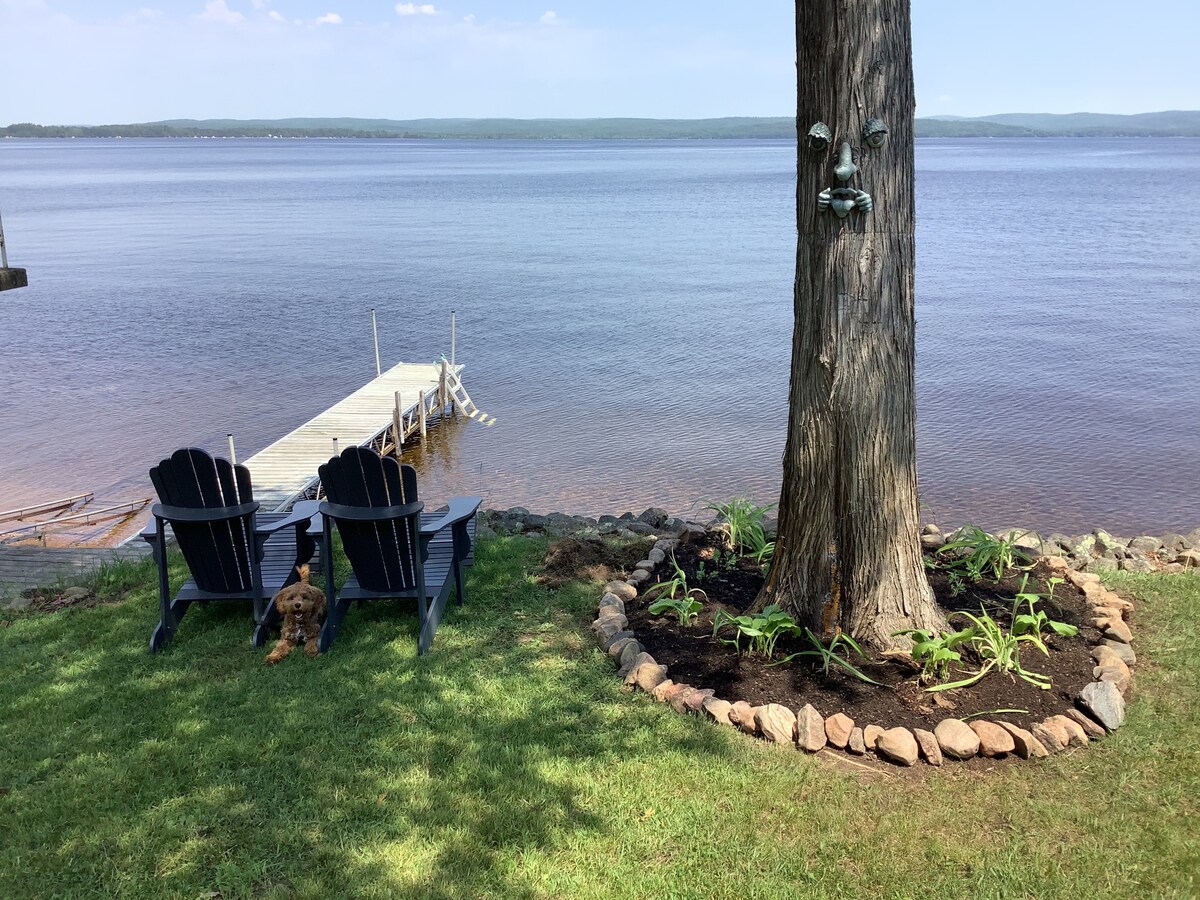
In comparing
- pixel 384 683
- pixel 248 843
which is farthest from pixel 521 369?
pixel 248 843

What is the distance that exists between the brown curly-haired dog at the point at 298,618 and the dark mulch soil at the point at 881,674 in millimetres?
1839

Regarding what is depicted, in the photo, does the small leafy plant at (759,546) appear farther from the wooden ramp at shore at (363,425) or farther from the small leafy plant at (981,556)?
the wooden ramp at shore at (363,425)

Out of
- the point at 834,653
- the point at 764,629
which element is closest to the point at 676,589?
the point at 764,629

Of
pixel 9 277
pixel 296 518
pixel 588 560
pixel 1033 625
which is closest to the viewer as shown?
pixel 1033 625

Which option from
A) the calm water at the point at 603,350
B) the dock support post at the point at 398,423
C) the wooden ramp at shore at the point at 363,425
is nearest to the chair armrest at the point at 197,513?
the wooden ramp at shore at the point at 363,425

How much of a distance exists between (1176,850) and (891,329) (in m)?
2.59

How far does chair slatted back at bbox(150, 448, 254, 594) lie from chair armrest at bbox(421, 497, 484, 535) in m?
1.02

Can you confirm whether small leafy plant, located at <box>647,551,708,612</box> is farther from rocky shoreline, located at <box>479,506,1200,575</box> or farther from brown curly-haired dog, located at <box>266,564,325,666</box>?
brown curly-haired dog, located at <box>266,564,325,666</box>

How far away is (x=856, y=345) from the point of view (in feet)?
15.7

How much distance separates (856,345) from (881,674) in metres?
1.69

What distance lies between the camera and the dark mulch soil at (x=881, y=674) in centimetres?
444

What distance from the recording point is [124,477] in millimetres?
13867

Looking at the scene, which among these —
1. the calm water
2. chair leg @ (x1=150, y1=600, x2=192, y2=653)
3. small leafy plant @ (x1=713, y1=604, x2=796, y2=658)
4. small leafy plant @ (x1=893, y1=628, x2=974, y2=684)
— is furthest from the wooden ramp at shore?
small leafy plant @ (x1=893, y1=628, x2=974, y2=684)

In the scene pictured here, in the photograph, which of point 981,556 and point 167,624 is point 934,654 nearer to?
point 981,556
